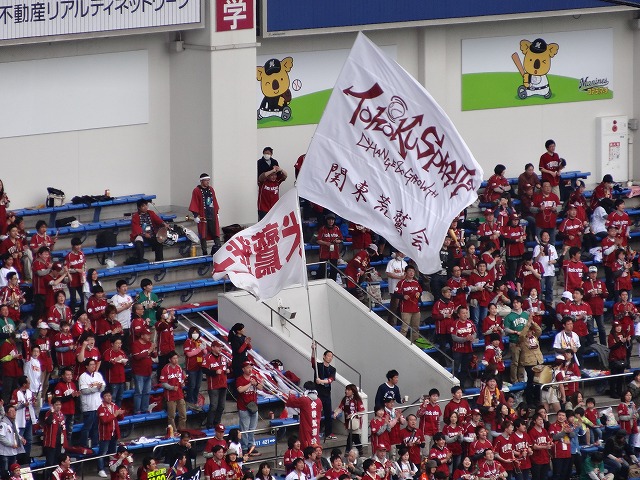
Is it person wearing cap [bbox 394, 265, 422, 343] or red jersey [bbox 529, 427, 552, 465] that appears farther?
person wearing cap [bbox 394, 265, 422, 343]

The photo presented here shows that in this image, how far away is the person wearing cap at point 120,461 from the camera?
25172 mm

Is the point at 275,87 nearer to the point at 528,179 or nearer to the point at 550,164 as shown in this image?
the point at 528,179

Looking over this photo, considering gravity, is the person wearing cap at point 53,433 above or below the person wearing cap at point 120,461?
above

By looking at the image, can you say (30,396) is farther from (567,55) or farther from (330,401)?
(567,55)

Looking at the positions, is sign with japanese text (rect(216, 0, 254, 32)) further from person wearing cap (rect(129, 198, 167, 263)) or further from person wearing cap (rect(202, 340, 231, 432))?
person wearing cap (rect(202, 340, 231, 432))

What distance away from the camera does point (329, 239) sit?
31.9 metres

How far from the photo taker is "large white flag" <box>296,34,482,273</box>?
973 inches

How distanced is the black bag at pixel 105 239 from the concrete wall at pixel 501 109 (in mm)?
4351

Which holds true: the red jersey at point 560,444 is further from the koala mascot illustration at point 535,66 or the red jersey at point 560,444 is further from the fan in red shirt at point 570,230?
the koala mascot illustration at point 535,66

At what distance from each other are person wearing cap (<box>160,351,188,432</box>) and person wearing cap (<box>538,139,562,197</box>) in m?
10.4

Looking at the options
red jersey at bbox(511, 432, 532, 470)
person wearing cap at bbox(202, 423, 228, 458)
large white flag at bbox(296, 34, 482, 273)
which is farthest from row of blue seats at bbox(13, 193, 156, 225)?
red jersey at bbox(511, 432, 532, 470)

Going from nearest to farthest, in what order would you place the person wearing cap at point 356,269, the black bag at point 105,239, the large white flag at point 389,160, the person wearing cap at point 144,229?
the large white flag at point 389,160
the person wearing cap at point 144,229
the black bag at point 105,239
the person wearing cap at point 356,269

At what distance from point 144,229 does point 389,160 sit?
6.98 m

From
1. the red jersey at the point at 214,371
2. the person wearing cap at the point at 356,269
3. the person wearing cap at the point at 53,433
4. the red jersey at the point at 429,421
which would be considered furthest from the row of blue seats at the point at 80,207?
the red jersey at the point at 429,421
